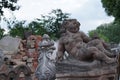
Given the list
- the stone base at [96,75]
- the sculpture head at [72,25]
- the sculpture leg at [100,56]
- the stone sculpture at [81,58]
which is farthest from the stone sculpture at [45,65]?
the sculpture leg at [100,56]

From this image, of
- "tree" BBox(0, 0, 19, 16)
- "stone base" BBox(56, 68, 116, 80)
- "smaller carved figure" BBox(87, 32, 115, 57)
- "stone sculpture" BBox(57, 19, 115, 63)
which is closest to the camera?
"stone base" BBox(56, 68, 116, 80)

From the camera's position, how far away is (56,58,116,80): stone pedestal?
8.32 metres

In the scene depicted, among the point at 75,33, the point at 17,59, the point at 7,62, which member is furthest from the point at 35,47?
the point at 75,33

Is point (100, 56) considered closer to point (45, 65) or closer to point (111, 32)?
point (45, 65)

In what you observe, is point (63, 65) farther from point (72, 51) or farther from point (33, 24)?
point (33, 24)

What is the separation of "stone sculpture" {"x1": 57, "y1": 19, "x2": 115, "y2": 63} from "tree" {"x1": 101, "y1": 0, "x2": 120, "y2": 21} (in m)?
14.2

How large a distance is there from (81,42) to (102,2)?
1781 centimetres

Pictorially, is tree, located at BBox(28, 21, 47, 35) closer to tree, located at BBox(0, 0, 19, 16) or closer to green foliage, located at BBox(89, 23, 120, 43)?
tree, located at BBox(0, 0, 19, 16)

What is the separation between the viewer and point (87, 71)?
8.39m

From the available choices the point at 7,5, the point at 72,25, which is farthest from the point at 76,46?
the point at 7,5

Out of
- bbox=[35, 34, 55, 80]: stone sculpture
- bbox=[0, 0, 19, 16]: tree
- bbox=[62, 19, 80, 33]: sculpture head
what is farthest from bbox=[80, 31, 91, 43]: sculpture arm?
bbox=[0, 0, 19, 16]: tree

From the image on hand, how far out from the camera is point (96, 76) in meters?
8.33

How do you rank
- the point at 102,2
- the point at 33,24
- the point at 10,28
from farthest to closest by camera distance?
the point at 33,24 → the point at 102,2 → the point at 10,28

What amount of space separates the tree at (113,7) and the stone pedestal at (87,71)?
48.4 ft
